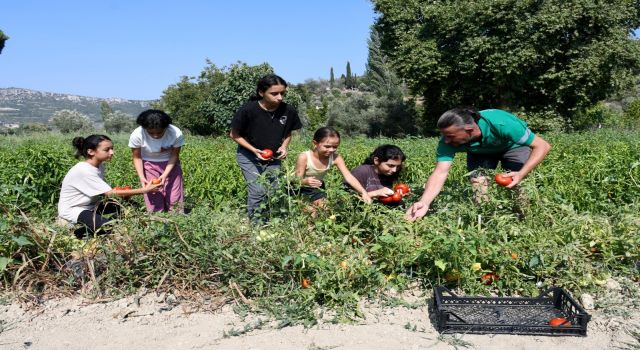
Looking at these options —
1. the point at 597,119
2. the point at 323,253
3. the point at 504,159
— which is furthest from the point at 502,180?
the point at 597,119

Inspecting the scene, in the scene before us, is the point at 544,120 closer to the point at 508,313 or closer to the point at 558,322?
the point at 508,313

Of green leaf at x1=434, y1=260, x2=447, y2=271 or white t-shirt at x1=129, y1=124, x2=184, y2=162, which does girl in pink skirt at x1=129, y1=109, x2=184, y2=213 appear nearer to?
white t-shirt at x1=129, y1=124, x2=184, y2=162

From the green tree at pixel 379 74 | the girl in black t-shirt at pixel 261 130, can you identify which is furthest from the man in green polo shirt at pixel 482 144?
the green tree at pixel 379 74

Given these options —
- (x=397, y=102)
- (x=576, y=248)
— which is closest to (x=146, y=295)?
(x=576, y=248)

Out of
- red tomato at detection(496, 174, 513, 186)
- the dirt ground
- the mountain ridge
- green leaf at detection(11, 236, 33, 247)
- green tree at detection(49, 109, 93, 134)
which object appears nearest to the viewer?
the dirt ground

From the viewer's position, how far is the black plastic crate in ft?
8.61

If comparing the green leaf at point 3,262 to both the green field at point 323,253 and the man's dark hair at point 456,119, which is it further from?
the man's dark hair at point 456,119

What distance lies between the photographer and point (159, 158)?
14.6 ft

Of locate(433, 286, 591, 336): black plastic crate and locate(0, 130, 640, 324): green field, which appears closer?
locate(433, 286, 591, 336): black plastic crate

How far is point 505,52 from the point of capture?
64.5 feet

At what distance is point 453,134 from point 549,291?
1181 millimetres

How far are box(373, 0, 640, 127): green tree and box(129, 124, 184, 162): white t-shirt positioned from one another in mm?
17671

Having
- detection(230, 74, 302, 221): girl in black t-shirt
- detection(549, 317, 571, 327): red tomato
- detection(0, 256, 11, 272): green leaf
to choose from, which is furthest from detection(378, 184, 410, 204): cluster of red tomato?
detection(0, 256, 11, 272): green leaf

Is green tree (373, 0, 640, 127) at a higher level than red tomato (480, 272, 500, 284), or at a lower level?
higher
